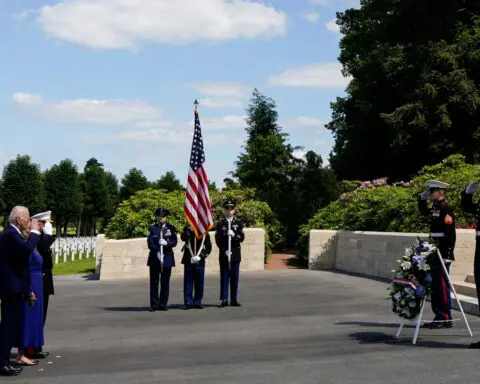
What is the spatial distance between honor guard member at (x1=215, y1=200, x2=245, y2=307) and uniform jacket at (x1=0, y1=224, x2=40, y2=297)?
213 inches

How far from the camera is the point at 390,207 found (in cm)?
1873

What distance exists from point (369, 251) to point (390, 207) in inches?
64.4

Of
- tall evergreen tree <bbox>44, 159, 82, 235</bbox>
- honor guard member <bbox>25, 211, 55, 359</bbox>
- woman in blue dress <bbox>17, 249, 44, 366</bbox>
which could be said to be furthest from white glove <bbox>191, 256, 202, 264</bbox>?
tall evergreen tree <bbox>44, 159, 82, 235</bbox>

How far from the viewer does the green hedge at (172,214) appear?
2153 cm

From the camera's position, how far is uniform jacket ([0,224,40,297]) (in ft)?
24.2

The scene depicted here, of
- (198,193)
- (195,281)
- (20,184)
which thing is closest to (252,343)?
(195,281)

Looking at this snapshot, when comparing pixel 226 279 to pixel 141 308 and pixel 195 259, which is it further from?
pixel 141 308

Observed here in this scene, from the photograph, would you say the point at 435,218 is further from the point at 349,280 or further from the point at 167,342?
the point at 349,280

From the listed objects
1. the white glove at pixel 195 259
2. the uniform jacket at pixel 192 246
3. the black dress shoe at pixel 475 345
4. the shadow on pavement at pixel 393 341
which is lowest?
the shadow on pavement at pixel 393 341

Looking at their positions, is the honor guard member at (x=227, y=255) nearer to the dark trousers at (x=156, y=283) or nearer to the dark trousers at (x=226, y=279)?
the dark trousers at (x=226, y=279)

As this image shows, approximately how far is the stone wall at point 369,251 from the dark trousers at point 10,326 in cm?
913

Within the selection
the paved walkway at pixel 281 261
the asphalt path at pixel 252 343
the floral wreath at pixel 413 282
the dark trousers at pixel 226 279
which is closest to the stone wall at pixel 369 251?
the paved walkway at pixel 281 261

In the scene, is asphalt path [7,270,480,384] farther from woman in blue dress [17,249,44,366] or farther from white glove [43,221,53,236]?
white glove [43,221,53,236]

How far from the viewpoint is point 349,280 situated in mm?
16703
